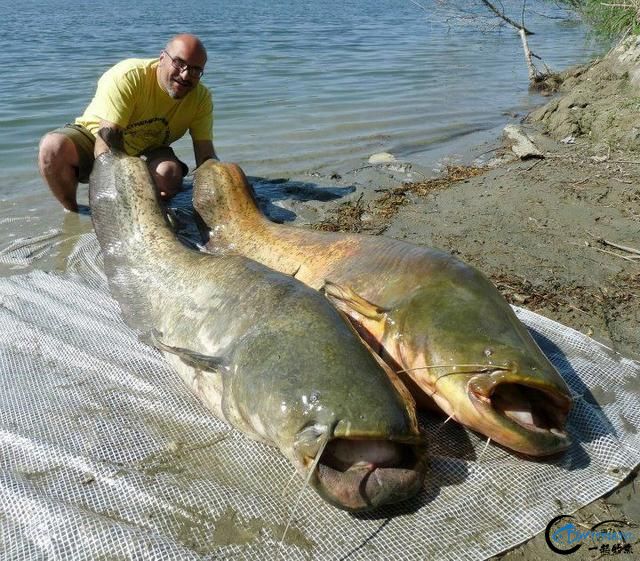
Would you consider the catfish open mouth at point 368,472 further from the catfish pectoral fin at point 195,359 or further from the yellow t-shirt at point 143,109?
the yellow t-shirt at point 143,109

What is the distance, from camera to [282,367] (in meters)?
2.32

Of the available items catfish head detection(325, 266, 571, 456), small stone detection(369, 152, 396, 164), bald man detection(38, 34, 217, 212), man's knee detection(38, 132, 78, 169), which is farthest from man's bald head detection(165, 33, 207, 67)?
catfish head detection(325, 266, 571, 456)

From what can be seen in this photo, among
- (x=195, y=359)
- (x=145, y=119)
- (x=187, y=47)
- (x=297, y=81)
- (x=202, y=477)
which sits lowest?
(x=297, y=81)

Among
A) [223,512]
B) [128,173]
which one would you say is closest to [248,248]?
[128,173]

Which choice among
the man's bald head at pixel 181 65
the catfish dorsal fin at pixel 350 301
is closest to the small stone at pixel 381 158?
the man's bald head at pixel 181 65

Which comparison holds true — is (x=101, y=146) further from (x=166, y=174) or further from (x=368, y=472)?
(x=368, y=472)

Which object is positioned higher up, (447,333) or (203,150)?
(447,333)

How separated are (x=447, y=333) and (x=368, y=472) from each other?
2.53ft

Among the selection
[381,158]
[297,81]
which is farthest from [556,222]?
[297,81]

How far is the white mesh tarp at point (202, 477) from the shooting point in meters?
2.11

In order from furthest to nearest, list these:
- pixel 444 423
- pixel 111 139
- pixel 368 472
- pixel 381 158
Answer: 1. pixel 381 158
2. pixel 111 139
3. pixel 444 423
4. pixel 368 472

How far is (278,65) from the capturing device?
13.3 m

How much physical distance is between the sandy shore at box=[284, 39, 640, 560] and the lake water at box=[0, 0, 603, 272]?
1328 mm

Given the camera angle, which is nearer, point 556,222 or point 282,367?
point 282,367
